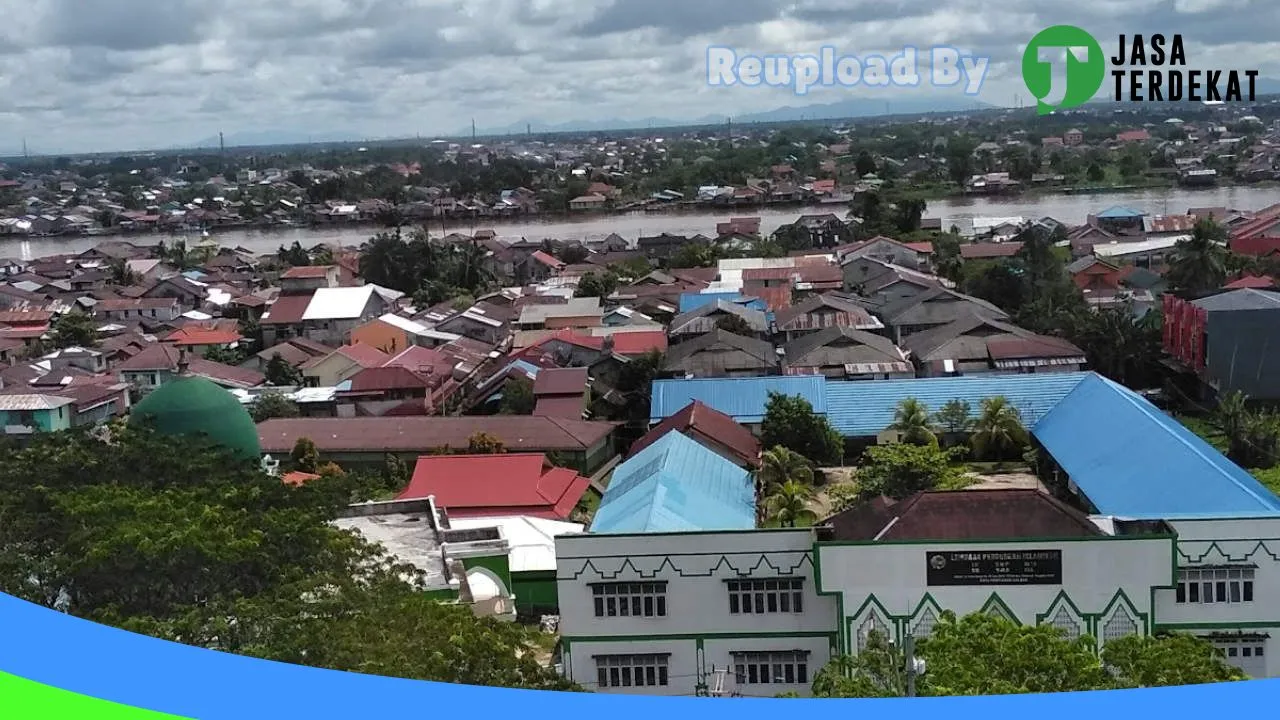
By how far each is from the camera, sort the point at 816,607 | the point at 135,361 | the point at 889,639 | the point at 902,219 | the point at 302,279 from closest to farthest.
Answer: the point at 889,639 → the point at 816,607 → the point at 135,361 → the point at 302,279 → the point at 902,219

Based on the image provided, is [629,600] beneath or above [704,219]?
beneath

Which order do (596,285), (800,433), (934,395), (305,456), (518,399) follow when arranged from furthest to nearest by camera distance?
(596,285) → (518,399) → (934,395) → (305,456) → (800,433)

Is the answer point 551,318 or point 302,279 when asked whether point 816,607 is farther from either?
point 302,279

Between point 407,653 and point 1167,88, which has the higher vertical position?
point 1167,88

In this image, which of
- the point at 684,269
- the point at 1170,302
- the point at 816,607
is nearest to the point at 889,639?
the point at 816,607

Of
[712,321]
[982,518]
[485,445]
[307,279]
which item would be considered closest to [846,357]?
[712,321]

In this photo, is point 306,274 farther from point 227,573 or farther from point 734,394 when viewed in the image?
point 227,573

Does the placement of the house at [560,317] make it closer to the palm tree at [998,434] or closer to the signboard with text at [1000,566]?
the palm tree at [998,434]

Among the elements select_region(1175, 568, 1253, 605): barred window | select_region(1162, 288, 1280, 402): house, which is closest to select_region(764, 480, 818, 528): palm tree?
select_region(1175, 568, 1253, 605): barred window
